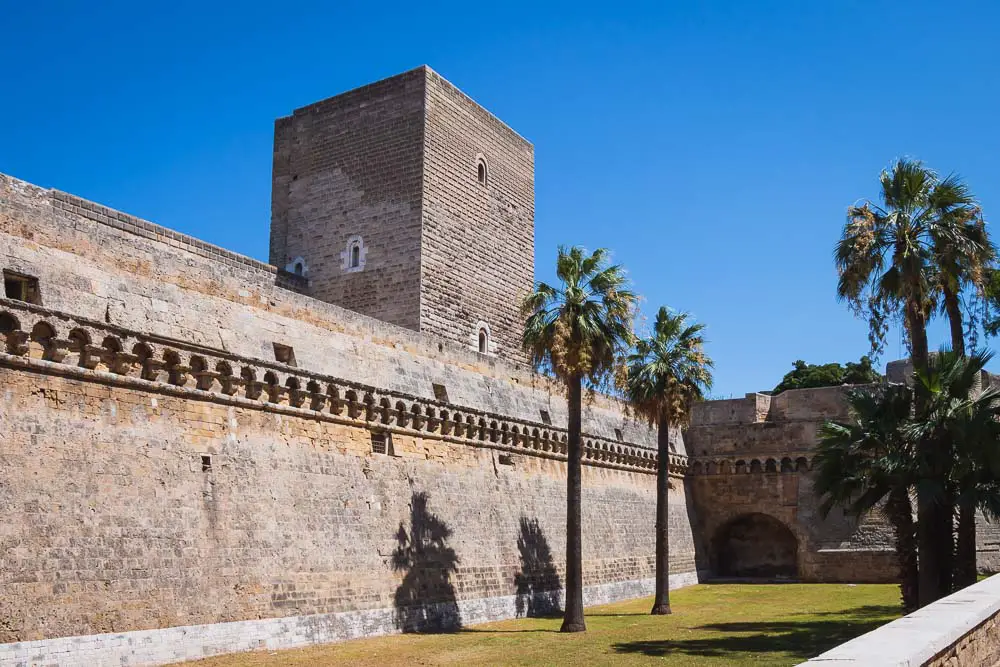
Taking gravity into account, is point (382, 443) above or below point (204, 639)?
above

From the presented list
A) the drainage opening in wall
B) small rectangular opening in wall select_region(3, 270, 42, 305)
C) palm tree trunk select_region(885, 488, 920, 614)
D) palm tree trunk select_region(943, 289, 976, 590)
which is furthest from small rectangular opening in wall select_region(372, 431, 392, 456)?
palm tree trunk select_region(943, 289, 976, 590)

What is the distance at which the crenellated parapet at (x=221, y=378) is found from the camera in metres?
12.4

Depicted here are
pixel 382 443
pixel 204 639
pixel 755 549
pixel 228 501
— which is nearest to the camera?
pixel 204 639

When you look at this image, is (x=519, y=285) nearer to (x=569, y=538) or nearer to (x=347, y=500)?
(x=569, y=538)

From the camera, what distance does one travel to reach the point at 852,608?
22109mm

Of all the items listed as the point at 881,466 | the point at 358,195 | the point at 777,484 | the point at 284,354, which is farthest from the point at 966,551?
the point at 358,195

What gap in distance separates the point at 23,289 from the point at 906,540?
1481 centimetres

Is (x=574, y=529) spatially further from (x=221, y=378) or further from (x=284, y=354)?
(x=221, y=378)

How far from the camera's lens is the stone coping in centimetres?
581

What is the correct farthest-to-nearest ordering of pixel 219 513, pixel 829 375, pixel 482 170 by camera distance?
pixel 829 375
pixel 482 170
pixel 219 513

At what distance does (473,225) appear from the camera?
93.9ft


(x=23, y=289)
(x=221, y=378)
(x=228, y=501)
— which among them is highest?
(x=23, y=289)

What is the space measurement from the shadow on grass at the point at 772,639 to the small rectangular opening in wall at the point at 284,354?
7.53 meters

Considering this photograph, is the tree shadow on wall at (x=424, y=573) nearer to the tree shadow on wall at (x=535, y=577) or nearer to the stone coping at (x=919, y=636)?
the tree shadow on wall at (x=535, y=577)
